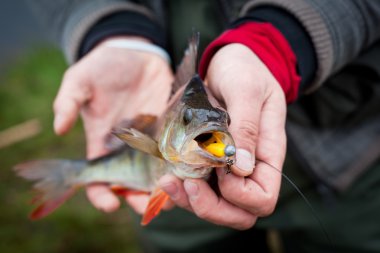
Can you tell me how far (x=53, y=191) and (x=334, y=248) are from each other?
1.36m

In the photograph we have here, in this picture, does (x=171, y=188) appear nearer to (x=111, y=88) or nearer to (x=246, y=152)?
(x=246, y=152)

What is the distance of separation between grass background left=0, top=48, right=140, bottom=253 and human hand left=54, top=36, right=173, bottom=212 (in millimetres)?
978

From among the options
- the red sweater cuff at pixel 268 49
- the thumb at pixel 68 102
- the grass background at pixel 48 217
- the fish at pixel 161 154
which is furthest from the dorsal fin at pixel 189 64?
the grass background at pixel 48 217

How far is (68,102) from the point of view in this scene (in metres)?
2.07

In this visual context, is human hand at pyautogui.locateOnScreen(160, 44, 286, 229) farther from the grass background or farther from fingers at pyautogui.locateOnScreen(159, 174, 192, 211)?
the grass background

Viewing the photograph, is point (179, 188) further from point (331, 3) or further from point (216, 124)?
point (331, 3)

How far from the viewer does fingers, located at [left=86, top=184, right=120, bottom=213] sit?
2.07 metres

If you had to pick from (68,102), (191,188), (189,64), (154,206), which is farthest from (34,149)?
(191,188)

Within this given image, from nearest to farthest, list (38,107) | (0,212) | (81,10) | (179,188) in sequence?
(179,188), (81,10), (0,212), (38,107)

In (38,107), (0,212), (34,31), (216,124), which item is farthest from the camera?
(34,31)

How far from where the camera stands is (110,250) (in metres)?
3.05

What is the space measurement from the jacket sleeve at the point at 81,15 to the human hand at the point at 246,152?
3.25ft

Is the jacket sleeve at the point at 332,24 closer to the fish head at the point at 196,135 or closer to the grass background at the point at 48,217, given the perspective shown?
the fish head at the point at 196,135

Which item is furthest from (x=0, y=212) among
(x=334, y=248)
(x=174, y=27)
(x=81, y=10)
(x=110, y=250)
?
(x=334, y=248)
